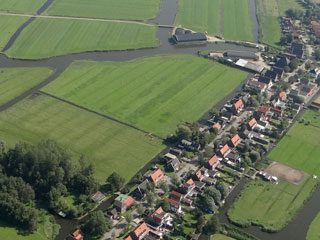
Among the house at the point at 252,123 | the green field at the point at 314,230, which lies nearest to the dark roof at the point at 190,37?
the house at the point at 252,123

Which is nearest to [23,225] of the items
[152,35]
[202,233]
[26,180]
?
[26,180]

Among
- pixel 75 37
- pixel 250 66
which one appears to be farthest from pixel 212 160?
A: pixel 75 37

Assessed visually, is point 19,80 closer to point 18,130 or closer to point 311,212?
point 18,130

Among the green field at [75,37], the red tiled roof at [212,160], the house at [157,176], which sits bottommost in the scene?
the house at [157,176]

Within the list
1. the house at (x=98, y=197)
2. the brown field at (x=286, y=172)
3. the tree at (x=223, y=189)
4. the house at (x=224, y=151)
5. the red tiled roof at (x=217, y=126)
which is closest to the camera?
the house at (x=98, y=197)

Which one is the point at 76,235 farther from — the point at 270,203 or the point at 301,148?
the point at 301,148

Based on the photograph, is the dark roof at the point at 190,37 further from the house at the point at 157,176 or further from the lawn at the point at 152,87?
the house at the point at 157,176

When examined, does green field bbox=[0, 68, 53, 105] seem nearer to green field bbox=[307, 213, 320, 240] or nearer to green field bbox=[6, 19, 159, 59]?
green field bbox=[6, 19, 159, 59]
